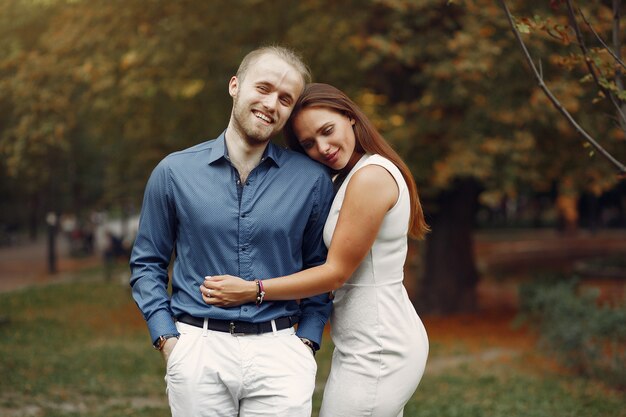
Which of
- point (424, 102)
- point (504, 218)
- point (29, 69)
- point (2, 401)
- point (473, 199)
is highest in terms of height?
point (29, 69)

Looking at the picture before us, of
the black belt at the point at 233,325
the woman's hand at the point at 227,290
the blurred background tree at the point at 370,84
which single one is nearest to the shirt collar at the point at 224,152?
the woman's hand at the point at 227,290

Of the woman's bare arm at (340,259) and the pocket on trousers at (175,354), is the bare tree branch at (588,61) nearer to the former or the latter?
the woman's bare arm at (340,259)

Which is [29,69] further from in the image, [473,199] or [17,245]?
[17,245]

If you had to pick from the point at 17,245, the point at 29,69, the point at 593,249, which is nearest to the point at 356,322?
the point at 29,69

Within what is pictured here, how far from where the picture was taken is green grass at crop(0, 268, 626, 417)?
25.8 ft

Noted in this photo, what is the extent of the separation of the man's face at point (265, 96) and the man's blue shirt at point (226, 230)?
0.12m

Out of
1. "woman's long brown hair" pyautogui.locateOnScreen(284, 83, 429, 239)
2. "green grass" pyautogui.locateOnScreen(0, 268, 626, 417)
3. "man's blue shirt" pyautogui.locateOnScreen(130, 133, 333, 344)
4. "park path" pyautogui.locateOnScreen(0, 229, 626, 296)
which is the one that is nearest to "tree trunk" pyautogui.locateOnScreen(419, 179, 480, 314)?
"green grass" pyautogui.locateOnScreen(0, 268, 626, 417)

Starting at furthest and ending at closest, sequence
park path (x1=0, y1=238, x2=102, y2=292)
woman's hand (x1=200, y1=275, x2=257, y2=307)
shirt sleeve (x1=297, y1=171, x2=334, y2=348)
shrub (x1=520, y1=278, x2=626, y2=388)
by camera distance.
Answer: park path (x1=0, y1=238, x2=102, y2=292) → shrub (x1=520, y1=278, x2=626, y2=388) → shirt sleeve (x1=297, y1=171, x2=334, y2=348) → woman's hand (x1=200, y1=275, x2=257, y2=307)

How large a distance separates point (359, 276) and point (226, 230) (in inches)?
21.7

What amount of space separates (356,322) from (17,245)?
42.9 m

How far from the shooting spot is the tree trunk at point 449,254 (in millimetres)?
15648

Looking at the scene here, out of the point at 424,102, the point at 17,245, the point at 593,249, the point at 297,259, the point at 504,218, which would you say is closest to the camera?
the point at 297,259

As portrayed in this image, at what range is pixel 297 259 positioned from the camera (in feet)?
10.9

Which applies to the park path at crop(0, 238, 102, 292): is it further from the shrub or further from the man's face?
the man's face
